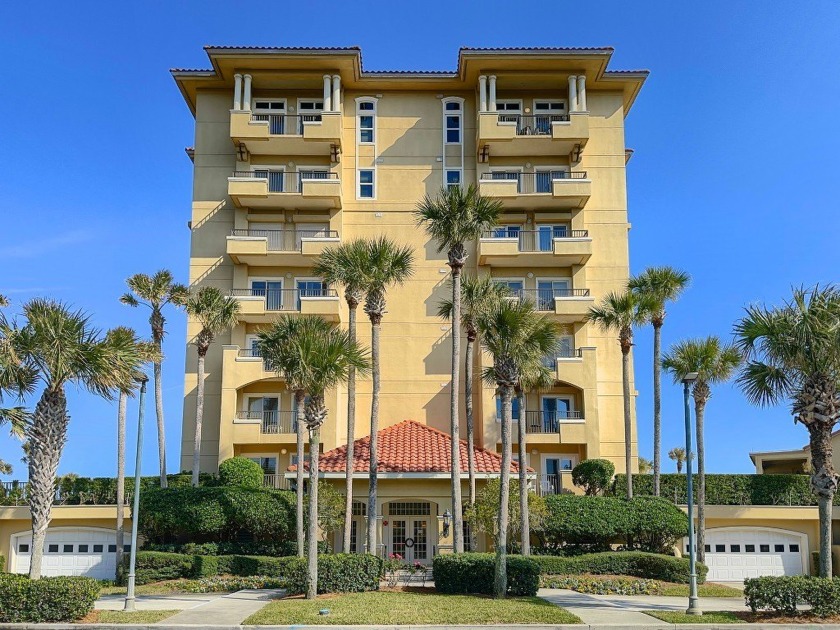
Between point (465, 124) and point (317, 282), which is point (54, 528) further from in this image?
point (465, 124)

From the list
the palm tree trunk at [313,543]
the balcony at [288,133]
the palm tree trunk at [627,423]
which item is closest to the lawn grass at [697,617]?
the palm tree trunk at [313,543]

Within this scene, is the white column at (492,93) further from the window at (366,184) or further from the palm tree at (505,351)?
the palm tree at (505,351)

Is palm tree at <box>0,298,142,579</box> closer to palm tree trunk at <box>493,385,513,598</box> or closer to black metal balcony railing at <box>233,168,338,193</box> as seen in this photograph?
palm tree trunk at <box>493,385,513,598</box>

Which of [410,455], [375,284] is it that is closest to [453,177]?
[375,284]

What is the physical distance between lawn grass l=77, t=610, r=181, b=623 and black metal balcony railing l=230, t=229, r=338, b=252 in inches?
875

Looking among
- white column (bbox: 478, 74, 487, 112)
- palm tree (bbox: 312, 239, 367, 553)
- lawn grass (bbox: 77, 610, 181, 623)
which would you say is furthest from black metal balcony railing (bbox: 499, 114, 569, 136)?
lawn grass (bbox: 77, 610, 181, 623)

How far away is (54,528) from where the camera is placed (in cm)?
3838

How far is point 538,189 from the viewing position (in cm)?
4356

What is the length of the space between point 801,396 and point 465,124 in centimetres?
2517

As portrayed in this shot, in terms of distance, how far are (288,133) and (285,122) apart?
0.57 m

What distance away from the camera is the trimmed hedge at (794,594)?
21719 mm

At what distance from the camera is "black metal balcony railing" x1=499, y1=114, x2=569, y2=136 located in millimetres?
43125

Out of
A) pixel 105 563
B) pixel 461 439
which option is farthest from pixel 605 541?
pixel 105 563

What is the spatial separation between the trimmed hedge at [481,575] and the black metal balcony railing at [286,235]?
792 inches
